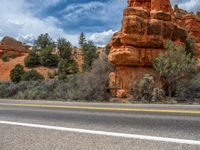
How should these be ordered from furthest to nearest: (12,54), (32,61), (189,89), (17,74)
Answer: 1. (12,54)
2. (32,61)
3. (17,74)
4. (189,89)

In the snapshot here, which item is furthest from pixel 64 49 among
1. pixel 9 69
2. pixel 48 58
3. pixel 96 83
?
pixel 96 83

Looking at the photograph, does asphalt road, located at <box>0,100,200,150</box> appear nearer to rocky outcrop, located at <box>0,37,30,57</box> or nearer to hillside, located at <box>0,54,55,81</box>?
hillside, located at <box>0,54,55,81</box>

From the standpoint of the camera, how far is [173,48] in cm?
2236

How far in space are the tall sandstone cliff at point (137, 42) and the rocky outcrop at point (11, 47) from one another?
50883mm

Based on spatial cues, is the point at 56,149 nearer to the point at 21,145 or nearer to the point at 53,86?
the point at 21,145

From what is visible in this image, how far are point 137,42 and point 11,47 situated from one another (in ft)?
180

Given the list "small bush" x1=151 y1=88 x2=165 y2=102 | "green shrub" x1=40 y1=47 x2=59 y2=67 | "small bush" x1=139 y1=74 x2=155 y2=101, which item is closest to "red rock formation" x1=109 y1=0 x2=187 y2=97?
"small bush" x1=139 y1=74 x2=155 y2=101

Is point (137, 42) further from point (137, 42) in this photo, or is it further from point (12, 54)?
point (12, 54)

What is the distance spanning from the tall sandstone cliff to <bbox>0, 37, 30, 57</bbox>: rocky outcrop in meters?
50.9

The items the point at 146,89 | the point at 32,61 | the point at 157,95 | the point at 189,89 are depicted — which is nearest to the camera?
the point at 157,95

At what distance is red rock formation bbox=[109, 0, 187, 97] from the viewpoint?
23656 mm

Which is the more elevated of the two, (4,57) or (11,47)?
(11,47)

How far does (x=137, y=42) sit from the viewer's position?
23.9 meters

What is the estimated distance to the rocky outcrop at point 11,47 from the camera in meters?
71.6
